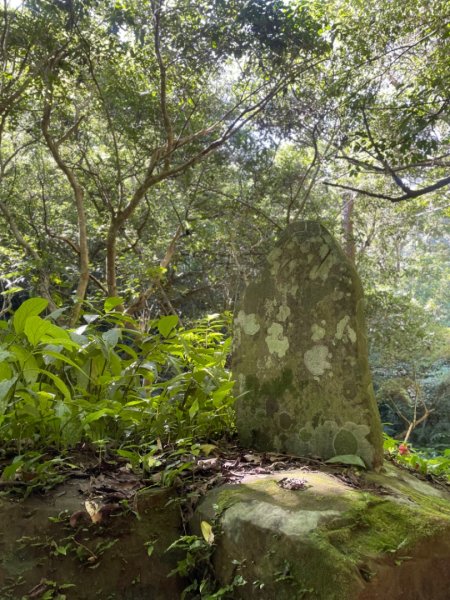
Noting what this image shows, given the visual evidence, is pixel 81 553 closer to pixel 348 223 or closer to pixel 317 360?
pixel 317 360

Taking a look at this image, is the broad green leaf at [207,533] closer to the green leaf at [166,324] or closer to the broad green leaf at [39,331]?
the broad green leaf at [39,331]

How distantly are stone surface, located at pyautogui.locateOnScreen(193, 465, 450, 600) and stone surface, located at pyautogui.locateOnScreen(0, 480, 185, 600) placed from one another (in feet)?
0.63

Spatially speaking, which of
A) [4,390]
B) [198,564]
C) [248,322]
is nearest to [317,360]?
[248,322]

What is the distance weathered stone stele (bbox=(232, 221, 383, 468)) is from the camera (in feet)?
7.99

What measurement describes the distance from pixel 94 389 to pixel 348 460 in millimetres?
1314

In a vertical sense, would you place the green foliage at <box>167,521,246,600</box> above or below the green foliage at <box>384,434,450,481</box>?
below

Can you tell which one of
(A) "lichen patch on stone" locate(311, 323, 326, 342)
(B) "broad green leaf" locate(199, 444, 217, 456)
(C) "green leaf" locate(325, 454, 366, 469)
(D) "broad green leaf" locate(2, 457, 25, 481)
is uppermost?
(A) "lichen patch on stone" locate(311, 323, 326, 342)

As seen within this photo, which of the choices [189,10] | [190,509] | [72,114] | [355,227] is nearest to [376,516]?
[190,509]

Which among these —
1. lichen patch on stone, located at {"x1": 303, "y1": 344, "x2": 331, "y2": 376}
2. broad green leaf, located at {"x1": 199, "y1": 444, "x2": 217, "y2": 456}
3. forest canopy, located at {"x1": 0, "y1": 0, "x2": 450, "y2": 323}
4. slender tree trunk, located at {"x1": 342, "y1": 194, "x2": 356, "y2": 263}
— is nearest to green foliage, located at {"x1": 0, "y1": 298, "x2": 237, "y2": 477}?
broad green leaf, located at {"x1": 199, "y1": 444, "x2": 217, "y2": 456}

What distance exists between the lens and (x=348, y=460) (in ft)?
7.59

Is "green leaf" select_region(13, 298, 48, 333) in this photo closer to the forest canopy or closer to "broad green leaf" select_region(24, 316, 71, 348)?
"broad green leaf" select_region(24, 316, 71, 348)

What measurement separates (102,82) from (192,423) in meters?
5.21

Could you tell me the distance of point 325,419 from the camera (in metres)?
2.46

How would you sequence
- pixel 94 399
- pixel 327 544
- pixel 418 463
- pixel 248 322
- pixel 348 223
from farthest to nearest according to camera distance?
pixel 348 223
pixel 418 463
pixel 248 322
pixel 94 399
pixel 327 544
